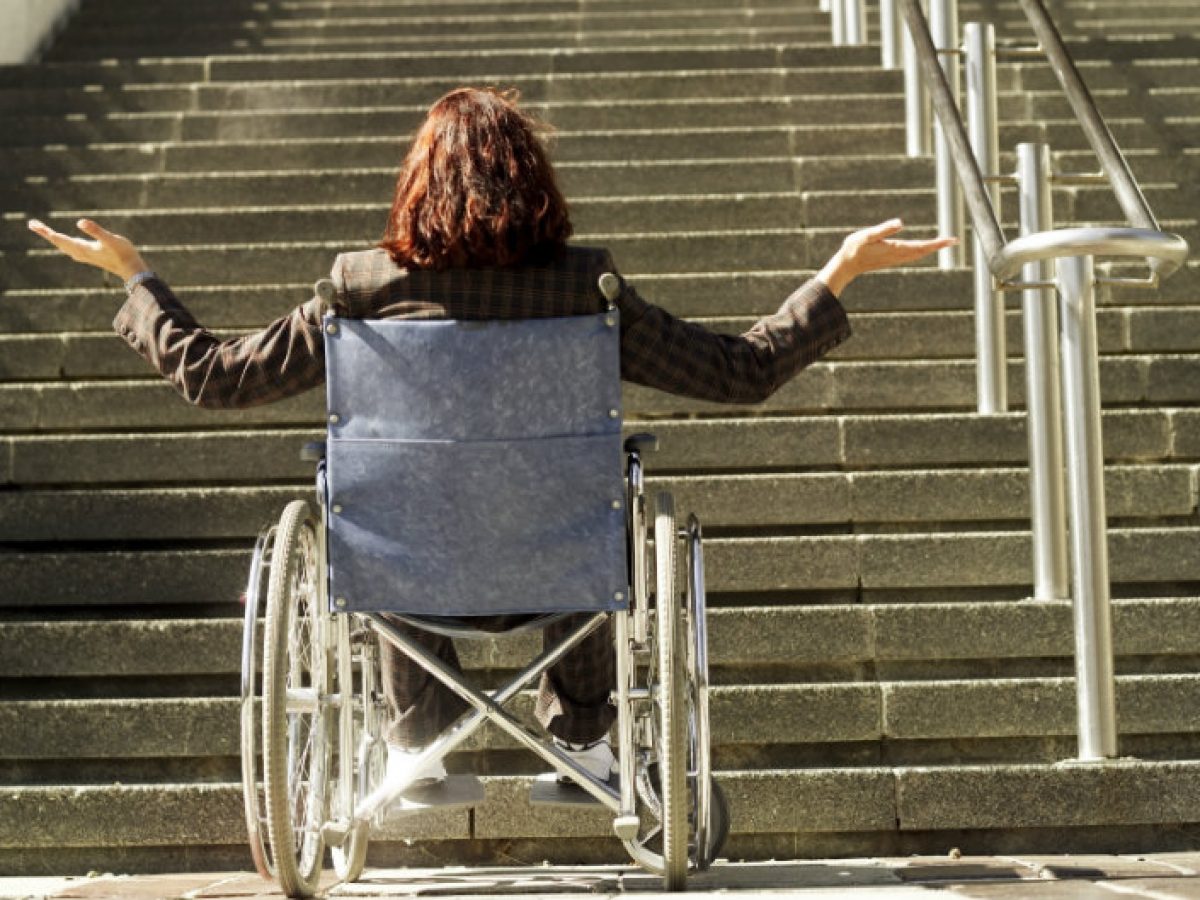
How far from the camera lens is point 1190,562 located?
4.81 metres

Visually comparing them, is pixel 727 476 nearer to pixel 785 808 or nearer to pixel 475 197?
pixel 785 808

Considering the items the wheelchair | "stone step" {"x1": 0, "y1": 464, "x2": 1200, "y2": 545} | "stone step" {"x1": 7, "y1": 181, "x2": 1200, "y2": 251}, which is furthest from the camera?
"stone step" {"x1": 7, "y1": 181, "x2": 1200, "y2": 251}

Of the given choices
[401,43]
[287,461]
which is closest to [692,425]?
[287,461]

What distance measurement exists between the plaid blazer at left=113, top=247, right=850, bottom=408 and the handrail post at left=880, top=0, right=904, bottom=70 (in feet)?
14.5

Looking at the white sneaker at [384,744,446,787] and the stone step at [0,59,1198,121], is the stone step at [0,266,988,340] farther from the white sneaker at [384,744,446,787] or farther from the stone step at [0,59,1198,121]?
the white sneaker at [384,744,446,787]

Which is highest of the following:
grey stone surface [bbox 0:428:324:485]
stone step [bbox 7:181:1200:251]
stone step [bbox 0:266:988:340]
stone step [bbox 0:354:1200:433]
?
stone step [bbox 7:181:1200:251]

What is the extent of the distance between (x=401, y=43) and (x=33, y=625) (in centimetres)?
456

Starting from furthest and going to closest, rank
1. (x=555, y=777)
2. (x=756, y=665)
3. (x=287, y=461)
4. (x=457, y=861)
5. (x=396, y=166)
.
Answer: (x=396, y=166), (x=287, y=461), (x=756, y=665), (x=457, y=861), (x=555, y=777)

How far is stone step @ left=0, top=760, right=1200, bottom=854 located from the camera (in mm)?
4059

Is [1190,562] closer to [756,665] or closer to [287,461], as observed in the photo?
[756,665]

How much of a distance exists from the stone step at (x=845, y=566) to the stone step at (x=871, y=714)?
0.44m

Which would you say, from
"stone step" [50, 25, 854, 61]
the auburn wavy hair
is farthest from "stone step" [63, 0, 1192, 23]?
the auburn wavy hair

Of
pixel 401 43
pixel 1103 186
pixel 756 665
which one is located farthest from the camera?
pixel 401 43

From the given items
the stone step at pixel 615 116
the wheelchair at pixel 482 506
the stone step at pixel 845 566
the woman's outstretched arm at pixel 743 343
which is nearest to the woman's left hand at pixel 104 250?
the wheelchair at pixel 482 506
